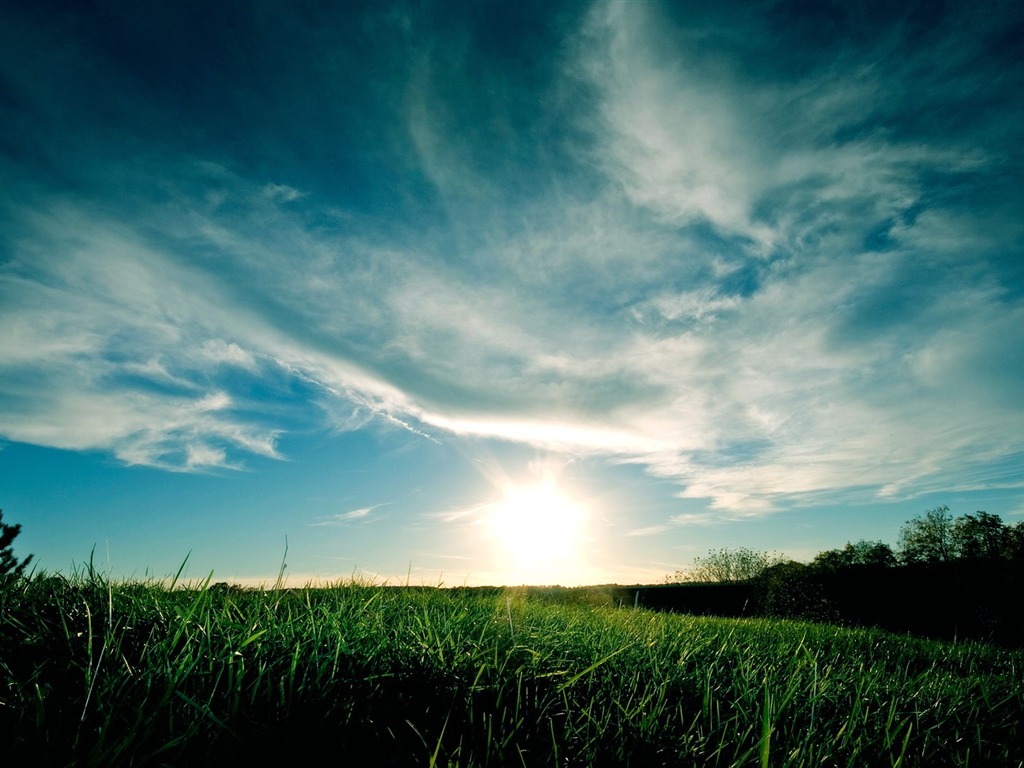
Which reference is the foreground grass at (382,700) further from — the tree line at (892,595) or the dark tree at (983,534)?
the dark tree at (983,534)

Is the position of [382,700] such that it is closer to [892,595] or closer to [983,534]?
[892,595]

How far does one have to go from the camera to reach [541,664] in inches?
102

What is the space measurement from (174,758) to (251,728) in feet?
0.61

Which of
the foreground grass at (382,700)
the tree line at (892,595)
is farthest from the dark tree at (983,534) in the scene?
the foreground grass at (382,700)

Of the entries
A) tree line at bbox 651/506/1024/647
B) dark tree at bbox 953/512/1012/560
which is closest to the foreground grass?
tree line at bbox 651/506/1024/647

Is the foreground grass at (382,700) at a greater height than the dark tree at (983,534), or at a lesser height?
lesser

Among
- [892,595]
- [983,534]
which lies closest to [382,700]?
[892,595]

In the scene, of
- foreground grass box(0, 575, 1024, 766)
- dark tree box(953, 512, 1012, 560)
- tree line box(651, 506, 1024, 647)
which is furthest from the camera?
dark tree box(953, 512, 1012, 560)

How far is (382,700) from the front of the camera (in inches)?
74.9

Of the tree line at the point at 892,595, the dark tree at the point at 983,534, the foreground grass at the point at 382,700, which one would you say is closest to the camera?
the foreground grass at the point at 382,700

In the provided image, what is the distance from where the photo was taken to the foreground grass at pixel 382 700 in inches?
55.4

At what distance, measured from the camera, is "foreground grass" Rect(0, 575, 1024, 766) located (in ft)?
4.61

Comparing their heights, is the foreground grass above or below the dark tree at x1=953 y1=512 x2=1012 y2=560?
below

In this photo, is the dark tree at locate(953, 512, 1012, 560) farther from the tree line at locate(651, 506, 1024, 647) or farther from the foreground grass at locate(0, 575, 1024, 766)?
the foreground grass at locate(0, 575, 1024, 766)
